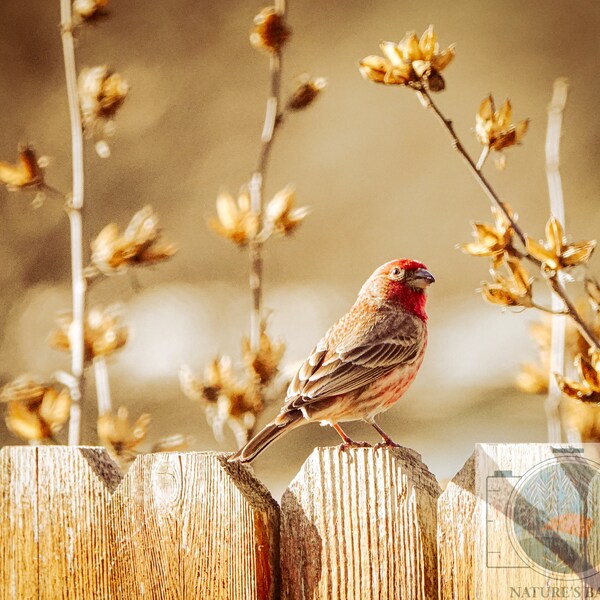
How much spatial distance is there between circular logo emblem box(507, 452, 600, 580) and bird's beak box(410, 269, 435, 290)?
59 cm

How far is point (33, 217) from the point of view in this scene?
2.86 meters

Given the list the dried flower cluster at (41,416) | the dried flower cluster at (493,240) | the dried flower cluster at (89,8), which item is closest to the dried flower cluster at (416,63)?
the dried flower cluster at (493,240)

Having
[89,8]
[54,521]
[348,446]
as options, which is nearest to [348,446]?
[348,446]

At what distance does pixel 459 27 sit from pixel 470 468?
5.70ft

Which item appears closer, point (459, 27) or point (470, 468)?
point (470, 468)

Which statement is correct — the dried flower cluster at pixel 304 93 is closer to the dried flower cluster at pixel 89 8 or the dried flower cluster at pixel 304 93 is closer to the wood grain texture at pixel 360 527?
the dried flower cluster at pixel 89 8

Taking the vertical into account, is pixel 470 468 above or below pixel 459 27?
below

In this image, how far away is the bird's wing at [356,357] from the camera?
1693 mm

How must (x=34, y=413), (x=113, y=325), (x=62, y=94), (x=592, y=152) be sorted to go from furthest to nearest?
(x=62, y=94)
(x=592, y=152)
(x=113, y=325)
(x=34, y=413)

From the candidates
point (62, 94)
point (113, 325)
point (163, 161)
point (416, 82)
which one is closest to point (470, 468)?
point (416, 82)

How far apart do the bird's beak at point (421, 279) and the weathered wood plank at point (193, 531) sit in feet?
1.81

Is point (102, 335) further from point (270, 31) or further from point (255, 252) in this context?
point (270, 31)

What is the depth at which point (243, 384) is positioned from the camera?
5.24 feet

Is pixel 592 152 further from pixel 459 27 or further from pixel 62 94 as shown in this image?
pixel 62 94
